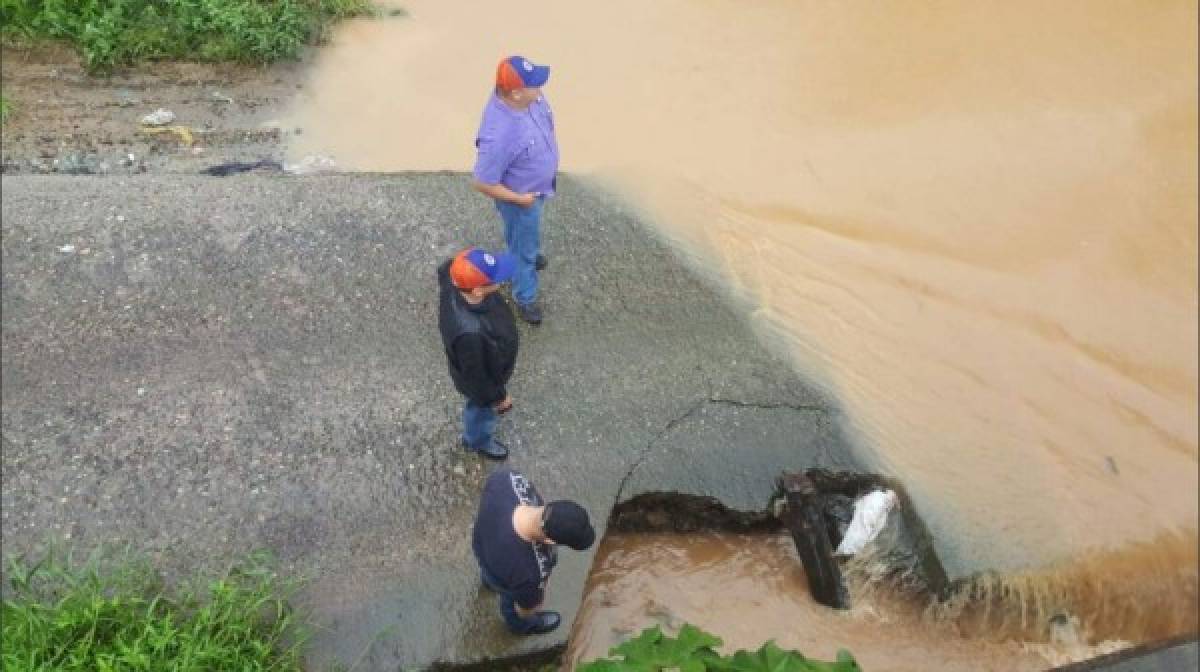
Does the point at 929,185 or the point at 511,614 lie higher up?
the point at 929,185

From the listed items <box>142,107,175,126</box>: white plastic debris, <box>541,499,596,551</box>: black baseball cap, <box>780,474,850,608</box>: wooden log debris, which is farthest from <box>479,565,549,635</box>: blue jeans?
<box>142,107,175,126</box>: white plastic debris

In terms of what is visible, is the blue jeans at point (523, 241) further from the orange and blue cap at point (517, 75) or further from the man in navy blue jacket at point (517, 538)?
the man in navy blue jacket at point (517, 538)

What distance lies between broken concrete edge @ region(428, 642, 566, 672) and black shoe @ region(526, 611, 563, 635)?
0.08 metres

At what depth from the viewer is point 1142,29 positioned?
26.2 ft

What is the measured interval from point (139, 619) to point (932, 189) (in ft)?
18.1

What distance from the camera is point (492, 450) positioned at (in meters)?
4.41

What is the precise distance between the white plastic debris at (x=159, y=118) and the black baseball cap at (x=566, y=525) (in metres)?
4.73

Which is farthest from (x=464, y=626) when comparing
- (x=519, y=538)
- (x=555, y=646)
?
(x=519, y=538)

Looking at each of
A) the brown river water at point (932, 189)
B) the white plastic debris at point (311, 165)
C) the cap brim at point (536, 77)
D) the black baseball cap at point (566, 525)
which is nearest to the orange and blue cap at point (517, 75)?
the cap brim at point (536, 77)

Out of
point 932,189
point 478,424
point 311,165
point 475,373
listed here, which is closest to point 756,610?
point 478,424

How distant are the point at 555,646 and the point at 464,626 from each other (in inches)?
15.2

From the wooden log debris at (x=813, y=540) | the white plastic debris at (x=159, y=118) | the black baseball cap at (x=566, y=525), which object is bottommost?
the wooden log debris at (x=813, y=540)

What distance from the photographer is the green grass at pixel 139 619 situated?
365 cm

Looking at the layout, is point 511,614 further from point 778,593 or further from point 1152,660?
point 1152,660
